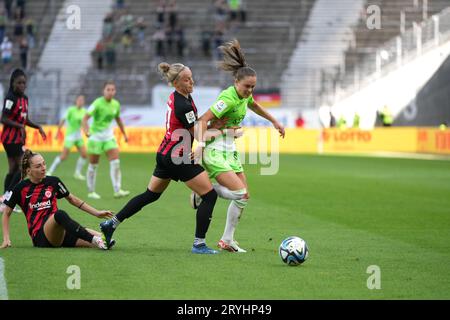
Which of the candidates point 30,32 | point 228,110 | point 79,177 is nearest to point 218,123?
point 228,110

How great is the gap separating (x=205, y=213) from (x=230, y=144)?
3.18 ft

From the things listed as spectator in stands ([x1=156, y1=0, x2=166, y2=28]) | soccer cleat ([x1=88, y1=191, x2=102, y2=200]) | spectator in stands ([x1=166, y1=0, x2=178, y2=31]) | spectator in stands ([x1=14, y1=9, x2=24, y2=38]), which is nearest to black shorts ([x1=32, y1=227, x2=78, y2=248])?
soccer cleat ([x1=88, y1=191, x2=102, y2=200])

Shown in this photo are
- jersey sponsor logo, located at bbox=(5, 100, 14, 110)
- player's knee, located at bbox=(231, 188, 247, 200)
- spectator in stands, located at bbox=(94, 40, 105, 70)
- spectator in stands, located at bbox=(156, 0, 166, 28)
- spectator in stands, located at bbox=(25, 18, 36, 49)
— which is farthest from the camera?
spectator in stands, located at bbox=(156, 0, 166, 28)

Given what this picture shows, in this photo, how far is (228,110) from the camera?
1137 cm

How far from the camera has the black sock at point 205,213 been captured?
11156mm

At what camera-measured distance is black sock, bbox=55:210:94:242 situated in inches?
427

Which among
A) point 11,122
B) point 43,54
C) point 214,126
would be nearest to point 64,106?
point 43,54

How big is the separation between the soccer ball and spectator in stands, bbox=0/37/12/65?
117 feet

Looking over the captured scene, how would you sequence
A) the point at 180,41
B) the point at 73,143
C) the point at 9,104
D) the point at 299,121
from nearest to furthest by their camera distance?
the point at 9,104
the point at 73,143
the point at 299,121
the point at 180,41

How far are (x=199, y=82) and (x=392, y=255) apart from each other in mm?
31950

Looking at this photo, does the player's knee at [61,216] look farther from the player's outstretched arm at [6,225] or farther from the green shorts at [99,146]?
the green shorts at [99,146]

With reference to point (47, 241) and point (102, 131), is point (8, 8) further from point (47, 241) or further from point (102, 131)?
point (47, 241)

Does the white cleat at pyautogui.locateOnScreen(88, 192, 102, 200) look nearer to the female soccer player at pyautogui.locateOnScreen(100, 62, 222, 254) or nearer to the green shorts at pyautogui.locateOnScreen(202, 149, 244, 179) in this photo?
the green shorts at pyautogui.locateOnScreen(202, 149, 244, 179)

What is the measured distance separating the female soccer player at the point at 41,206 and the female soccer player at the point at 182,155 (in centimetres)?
28
